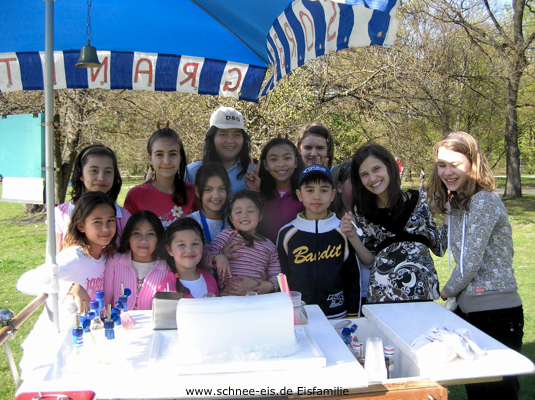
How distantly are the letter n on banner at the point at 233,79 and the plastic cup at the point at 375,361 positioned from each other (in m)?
2.50

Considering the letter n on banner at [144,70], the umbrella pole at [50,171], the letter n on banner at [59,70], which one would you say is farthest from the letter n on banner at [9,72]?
the umbrella pole at [50,171]

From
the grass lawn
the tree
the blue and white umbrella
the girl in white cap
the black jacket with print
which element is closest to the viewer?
the blue and white umbrella

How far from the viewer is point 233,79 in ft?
11.6

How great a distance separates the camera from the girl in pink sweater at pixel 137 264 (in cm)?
260

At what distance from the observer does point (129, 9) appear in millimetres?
3146

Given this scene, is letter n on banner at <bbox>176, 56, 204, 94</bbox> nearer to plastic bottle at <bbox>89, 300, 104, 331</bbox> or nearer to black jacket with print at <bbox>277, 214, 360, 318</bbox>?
black jacket with print at <bbox>277, 214, 360, 318</bbox>

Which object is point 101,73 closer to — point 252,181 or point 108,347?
point 252,181

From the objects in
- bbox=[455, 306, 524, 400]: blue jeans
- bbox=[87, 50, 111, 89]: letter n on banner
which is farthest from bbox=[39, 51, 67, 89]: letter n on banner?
bbox=[455, 306, 524, 400]: blue jeans

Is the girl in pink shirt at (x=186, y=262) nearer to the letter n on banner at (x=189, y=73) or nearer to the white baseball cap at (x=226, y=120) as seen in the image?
the white baseball cap at (x=226, y=120)

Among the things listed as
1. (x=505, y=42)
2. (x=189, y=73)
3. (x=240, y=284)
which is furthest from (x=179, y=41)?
(x=505, y=42)

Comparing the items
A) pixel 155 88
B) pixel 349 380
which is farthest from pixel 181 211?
pixel 349 380

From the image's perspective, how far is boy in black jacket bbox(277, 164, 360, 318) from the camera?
2.73m

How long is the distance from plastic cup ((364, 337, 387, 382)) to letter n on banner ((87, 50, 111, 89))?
302 centimetres

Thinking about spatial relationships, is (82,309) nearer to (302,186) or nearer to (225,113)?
(302,186)
